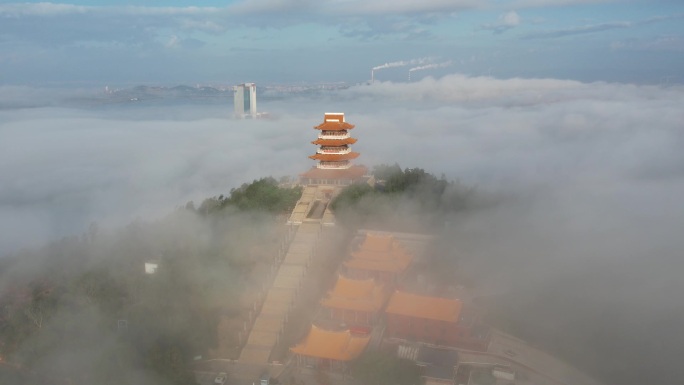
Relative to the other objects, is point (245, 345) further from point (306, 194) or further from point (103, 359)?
point (306, 194)

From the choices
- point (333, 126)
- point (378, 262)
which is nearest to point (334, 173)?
point (333, 126)

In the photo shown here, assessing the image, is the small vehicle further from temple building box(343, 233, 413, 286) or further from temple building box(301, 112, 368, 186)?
temple building box(301, 112, 368, 186)

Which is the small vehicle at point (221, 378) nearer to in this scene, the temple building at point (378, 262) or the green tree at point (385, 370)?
the green tree at point (385, 370)

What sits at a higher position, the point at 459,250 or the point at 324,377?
Answer: the point at 459,250

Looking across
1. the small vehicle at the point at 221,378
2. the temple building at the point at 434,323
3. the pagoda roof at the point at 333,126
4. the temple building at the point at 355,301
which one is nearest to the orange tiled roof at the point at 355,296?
the temple building at the point at 355,301

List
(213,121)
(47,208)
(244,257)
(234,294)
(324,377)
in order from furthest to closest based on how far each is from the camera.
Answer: (213,121) → (47,208) → (244,257) → (234,294) → (324,377)

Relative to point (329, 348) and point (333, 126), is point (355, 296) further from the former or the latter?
point (333, 126)

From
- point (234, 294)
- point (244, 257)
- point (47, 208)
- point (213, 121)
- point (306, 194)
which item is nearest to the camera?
point (234, 294)

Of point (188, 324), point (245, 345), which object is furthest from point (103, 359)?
point (245, 345)
